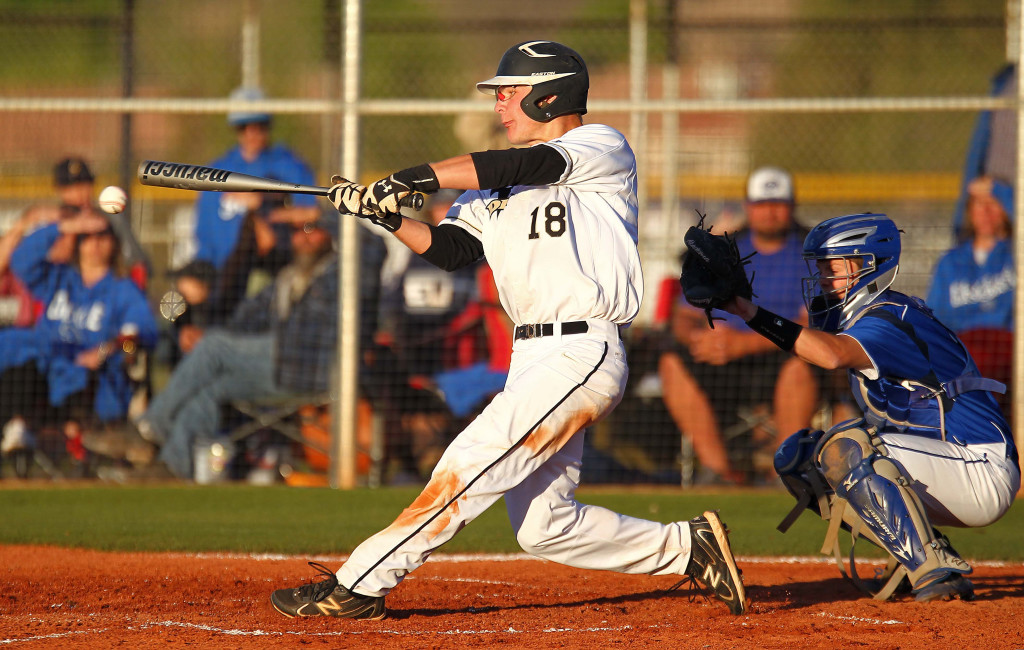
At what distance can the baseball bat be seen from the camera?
367 centimetres

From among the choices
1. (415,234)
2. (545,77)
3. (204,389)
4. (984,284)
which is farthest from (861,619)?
(204,389)

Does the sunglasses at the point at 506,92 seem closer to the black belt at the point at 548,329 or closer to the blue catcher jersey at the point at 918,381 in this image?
the black belt at the point at 548,329

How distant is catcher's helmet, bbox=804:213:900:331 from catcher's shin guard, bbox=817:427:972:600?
461 mm

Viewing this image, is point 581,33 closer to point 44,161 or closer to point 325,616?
point 44,161

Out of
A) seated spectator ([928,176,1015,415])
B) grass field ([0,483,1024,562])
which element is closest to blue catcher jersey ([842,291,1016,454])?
grass field ([0,483,1024,562])

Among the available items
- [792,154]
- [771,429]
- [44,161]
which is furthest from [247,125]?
[792,154]

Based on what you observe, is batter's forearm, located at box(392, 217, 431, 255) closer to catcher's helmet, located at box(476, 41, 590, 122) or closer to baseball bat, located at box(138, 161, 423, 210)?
baseball bat, located at box(138, 161, 423, 210)

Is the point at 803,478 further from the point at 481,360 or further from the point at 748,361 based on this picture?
the point at 481,360

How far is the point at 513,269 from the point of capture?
11.3 ft

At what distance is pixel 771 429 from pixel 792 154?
286 inches

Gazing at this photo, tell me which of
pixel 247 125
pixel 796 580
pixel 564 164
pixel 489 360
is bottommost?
pixel 796 580

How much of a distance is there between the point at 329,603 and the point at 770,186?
15.6 ft

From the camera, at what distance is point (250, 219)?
761cm

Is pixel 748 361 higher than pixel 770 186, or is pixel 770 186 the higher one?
pixel 770 186
